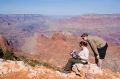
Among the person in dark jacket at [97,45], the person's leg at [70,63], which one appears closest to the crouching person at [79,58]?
the person's leg at [70,63]

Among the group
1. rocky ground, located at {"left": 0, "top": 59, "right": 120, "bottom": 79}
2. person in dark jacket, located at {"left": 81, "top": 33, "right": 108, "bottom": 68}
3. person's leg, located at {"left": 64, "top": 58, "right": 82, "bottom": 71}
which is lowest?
rocky ground, located at {"left": 0, "top": 59, "right": 120, "bottom": 79}

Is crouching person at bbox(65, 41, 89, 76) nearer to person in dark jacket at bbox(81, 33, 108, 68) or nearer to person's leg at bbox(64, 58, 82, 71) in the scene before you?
person's leg at bbox(64, 58, 82, 71)

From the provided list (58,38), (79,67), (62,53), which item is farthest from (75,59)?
(58,38)

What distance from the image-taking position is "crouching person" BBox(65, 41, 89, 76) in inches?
425

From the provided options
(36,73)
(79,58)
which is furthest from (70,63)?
(36,73)

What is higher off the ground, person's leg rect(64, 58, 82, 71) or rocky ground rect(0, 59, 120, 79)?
person's leg rect(64, 58, 82, 71)

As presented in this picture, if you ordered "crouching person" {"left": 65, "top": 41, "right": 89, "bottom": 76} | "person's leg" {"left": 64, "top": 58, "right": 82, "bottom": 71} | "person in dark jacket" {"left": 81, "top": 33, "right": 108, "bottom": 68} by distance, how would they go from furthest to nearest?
"person in dark jacket" {"left": 81, "top": 33, "right": 108, "bottom": 68}
"person's leg" {"left": 64, "top": 58, "right": 82, "bottom": 71}
"crouching person" {"left": 65, "top": 41, "right": 89, "bottom": 76}

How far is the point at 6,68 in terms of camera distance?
1104 cm

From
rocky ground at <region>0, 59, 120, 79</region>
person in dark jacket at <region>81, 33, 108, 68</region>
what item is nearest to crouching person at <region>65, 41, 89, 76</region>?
rocky ground at <region>0, 59, 120, 79</region>

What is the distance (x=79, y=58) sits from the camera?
11.0 metres

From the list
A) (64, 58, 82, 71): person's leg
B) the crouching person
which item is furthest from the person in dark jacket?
(64, 58, 82, 71): person's leg

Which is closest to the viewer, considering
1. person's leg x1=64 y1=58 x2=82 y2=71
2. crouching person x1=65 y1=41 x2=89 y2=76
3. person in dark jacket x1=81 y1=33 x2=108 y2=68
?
crouching person x1=65 y1=41 x2=89 y2=76

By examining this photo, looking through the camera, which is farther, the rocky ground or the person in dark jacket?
the person in dark jacket

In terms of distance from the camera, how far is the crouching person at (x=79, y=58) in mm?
10789
